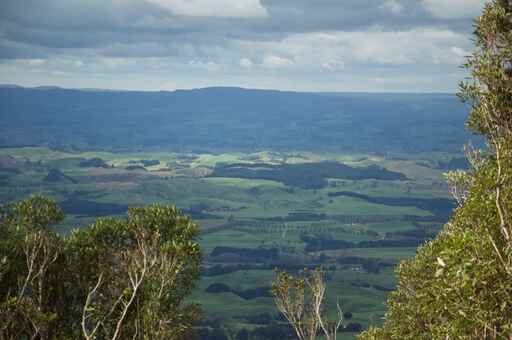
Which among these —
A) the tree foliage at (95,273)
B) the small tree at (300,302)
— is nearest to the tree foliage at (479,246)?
the small tree at (300,302)

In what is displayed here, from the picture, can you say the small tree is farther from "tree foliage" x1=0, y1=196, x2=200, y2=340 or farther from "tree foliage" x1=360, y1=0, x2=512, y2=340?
"tree foliage" x1=0, y1=196, x2=200, y2=340

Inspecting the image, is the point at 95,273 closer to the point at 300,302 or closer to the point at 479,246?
the point at 300,302

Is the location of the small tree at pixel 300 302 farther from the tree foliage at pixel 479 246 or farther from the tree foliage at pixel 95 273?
the tree foliage at pixel 95 273

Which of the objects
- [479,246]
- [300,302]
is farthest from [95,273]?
[479,246]

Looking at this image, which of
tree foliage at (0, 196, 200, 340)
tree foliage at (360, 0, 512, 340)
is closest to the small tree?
tree foliage at (360, 0, 512, 340)

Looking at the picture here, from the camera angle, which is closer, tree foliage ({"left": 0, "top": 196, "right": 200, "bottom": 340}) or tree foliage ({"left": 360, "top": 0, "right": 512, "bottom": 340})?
tree foliage ({"left": 360, "top": 0, "right": 512, "bottom": 340})
